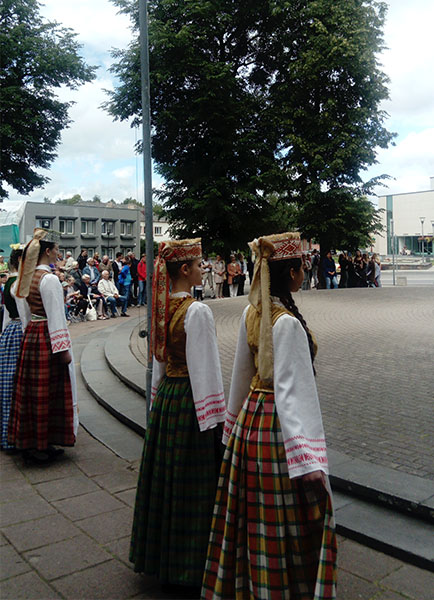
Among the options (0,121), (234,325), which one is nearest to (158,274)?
(234,325)

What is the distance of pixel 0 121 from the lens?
24062 mm

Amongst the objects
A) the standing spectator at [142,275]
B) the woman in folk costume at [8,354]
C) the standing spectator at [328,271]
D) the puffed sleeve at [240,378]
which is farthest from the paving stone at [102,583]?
the standing spectator at [328,271]

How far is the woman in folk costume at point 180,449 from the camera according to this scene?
9.29 feet

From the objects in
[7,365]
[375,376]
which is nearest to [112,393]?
[7,365]

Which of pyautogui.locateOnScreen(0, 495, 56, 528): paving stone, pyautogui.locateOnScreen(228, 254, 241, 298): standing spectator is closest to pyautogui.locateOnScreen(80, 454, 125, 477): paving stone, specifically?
pyautogui.locateOnScreen(0, 495, 56, 528): paving stone

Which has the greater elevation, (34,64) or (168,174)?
(34,64)

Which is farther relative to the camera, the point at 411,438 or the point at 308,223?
the point at 308,223

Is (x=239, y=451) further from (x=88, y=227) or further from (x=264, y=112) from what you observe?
(x=88, y=227)

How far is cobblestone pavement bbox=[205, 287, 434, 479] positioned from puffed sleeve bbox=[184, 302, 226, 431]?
2091 mm

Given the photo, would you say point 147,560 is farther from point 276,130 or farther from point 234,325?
point 276,130

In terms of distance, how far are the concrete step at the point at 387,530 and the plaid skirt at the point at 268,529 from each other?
3.86 feet

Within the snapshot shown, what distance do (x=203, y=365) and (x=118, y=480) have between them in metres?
2.21

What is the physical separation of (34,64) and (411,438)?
25848 millimetres

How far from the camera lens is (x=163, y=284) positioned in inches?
124
